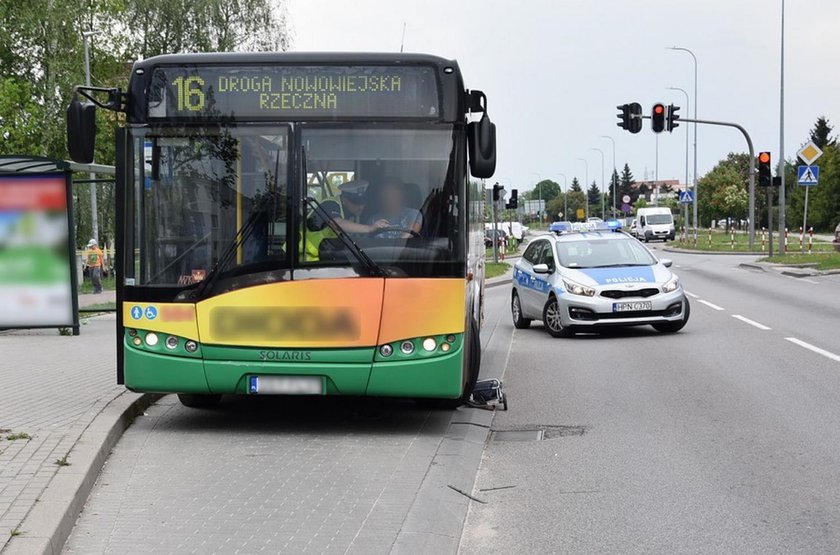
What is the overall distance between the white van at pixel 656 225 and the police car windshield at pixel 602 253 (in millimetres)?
65680

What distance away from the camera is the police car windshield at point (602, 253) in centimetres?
1769

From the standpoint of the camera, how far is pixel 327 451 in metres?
8.16

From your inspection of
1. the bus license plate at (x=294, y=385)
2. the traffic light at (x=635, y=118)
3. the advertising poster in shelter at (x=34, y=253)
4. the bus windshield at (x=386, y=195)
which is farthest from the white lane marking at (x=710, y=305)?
the bus license plate at (x=294, y=385)

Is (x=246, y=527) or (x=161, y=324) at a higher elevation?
(x=161, y=324)

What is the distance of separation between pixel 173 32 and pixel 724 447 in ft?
135

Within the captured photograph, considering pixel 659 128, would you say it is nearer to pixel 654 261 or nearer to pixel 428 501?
pixel 654 261

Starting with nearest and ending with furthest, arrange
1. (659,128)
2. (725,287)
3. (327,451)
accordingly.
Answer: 1. (327,451)
2. (725,287)
3. (659,128)

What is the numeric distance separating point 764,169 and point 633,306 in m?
24.7

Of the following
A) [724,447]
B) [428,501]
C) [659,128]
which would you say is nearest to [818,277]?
[659,128]

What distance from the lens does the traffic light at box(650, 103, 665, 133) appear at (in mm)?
37594

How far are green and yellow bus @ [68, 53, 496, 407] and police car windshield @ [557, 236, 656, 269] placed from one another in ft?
29.4

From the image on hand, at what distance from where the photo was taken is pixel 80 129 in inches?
343

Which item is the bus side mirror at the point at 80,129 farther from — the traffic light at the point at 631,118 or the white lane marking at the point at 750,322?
the traffic light at the point at 631,118

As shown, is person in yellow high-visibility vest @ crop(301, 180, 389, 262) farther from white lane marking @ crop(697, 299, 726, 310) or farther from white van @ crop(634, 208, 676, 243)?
white van @ crop(634, 208, 676, 243)
